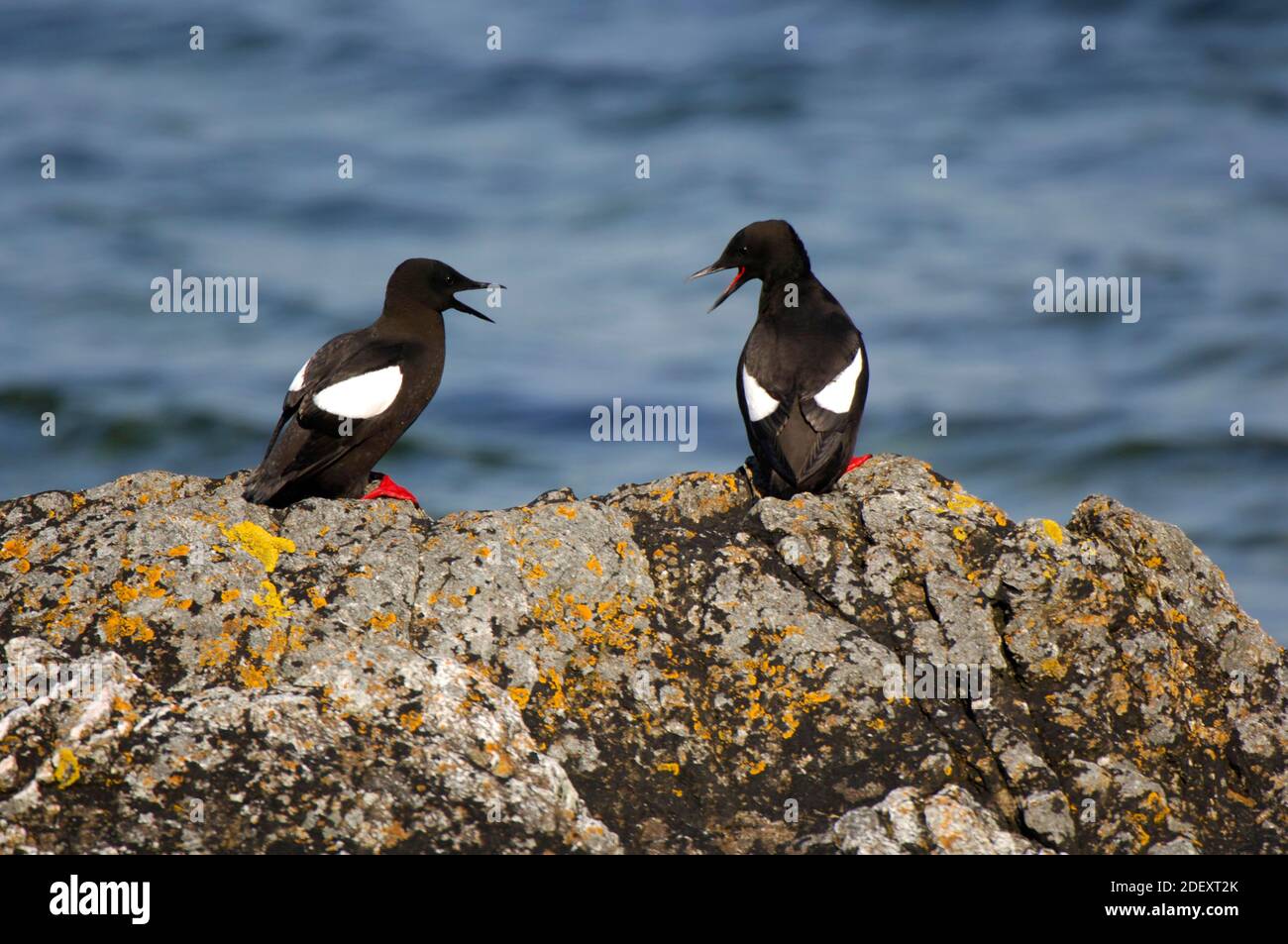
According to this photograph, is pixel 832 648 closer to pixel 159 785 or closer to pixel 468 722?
pixel 468 722

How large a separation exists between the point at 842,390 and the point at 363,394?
2546mm

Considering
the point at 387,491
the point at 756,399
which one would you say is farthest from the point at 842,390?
the point at 387,491

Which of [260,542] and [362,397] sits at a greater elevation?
[362,397]

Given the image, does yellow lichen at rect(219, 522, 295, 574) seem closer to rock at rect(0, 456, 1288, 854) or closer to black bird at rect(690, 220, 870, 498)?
rock at rect(0, 456, 1288, 854)

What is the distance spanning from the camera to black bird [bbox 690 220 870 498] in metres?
6.82

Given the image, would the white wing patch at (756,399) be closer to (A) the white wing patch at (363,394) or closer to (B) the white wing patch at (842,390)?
(B) the white wing patch at (842,390)

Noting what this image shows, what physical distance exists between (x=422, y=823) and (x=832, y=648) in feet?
5.91

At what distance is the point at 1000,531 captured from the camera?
595 cm

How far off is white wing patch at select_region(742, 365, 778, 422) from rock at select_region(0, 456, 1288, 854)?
1125 mm

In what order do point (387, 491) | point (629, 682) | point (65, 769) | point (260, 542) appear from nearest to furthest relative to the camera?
point (65, 769) < point (629, 682) < point (260, 542) < point (387, 491)

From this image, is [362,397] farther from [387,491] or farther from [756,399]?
[756,399]

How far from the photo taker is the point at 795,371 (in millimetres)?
7449

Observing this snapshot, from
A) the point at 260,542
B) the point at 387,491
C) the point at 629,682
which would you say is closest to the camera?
the point at 629,682
